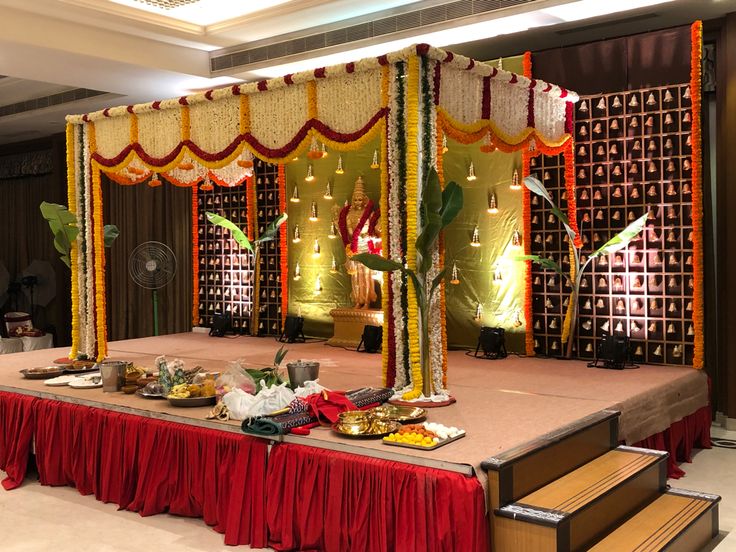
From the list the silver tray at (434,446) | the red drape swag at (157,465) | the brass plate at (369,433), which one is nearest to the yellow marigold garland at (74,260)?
the red drape swag at (157,465)

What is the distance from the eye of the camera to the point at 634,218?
706 cm

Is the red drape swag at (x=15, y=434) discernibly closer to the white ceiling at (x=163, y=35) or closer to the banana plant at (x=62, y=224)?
the banana plant at (x=62, y=224)

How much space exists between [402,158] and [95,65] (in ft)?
14.3

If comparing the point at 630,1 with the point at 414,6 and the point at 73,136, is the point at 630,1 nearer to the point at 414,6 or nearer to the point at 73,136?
the point at 414,6

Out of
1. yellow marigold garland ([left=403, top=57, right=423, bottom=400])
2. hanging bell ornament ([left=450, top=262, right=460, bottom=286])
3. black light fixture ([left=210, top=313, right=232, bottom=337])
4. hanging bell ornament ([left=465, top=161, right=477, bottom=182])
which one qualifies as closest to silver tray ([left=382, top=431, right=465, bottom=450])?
yellow marigold garland ([left=403, top=57, right=423, bottom=400])

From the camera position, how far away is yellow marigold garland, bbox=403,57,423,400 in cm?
510

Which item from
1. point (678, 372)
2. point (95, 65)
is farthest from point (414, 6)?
point (678, 372)

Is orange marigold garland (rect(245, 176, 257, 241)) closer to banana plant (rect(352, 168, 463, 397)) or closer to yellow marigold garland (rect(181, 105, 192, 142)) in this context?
yellow marigold garland (rect(181, 105, 192, 142))

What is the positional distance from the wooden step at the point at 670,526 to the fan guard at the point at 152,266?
659 centimetres

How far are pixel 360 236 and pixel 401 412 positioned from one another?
4.10 meters

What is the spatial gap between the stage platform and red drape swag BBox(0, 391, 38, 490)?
10 cm

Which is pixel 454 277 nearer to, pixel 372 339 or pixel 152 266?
pixel 372 339

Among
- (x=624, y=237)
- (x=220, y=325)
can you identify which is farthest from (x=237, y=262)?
(x=624, y=237)

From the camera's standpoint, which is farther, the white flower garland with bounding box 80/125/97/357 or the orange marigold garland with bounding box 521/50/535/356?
the orange marigold garland with bounding box 521/50/535/356
